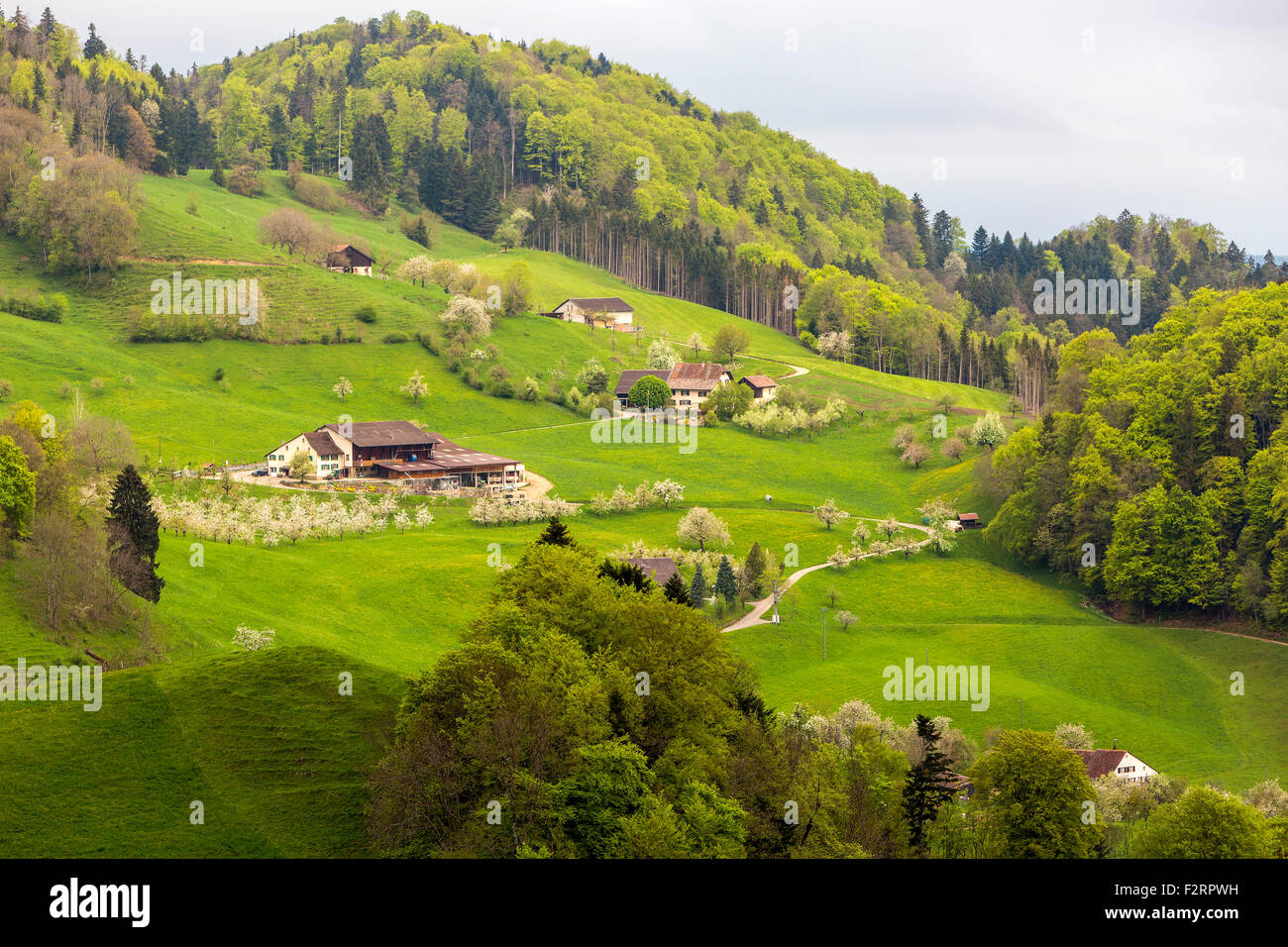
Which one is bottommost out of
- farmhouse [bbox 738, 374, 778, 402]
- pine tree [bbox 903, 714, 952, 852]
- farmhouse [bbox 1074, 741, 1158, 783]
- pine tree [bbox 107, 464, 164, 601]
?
farmhouse [bbox 1074, 741, 1158, 783]

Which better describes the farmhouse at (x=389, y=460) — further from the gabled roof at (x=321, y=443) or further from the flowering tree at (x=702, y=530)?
the flowering tree at (x=702, y=530)

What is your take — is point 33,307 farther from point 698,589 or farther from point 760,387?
point 698,589

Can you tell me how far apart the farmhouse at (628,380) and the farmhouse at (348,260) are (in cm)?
4058

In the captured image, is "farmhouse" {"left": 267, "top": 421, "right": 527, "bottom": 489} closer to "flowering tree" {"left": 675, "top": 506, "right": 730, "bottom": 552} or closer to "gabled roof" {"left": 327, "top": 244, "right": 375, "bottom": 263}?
"flowering tree" {"left": 675, "top": 506, "right": 730, "bottom": 552}

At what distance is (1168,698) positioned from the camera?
2771 inches

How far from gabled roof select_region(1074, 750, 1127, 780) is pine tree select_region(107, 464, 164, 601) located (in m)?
43.0

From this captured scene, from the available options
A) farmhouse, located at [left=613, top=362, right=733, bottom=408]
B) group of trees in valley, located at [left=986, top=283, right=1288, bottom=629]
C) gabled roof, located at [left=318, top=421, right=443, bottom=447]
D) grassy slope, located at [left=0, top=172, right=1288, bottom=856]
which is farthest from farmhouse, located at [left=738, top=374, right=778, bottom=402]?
gabled roof, located at [left=318, top=421, right=443, bottom=447]

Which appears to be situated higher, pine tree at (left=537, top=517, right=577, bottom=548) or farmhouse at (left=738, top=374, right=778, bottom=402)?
farmhouse at (left=738, top=374, right=778, bottom=402)

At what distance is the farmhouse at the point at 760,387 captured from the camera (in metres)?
129

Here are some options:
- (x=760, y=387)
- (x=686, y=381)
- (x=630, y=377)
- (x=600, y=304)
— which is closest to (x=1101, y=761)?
(x=760, y=387)

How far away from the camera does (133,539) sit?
56.2 meters

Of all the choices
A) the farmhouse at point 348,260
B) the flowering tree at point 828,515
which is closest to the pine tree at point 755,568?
the flowering tree at point 828,515

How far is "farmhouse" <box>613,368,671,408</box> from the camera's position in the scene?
424 feet
